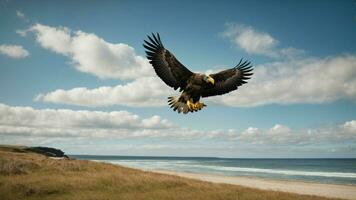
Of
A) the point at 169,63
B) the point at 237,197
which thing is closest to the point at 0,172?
the point at 237,197

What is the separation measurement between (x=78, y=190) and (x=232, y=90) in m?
18.9

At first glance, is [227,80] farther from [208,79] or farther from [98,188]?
[98,188]

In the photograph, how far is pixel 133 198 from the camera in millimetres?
24234

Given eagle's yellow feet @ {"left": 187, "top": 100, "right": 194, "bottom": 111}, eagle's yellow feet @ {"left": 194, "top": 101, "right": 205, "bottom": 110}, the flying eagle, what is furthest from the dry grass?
eagle's yellow feet @ {"left": 194, "top": 101, "right": 205, "bottom": 110}

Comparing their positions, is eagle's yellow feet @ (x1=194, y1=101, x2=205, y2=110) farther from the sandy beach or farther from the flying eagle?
the sandy beach

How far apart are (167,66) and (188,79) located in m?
0.98

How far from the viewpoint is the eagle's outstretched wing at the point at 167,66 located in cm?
868

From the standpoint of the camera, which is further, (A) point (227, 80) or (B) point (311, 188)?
(B) point (311, 188)

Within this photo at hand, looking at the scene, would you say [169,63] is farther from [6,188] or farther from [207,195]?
[6,188]

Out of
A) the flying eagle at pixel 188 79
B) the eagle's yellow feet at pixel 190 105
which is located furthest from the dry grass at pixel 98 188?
the eagle's yellow feet at pixel 190 105

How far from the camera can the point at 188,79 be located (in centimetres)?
826

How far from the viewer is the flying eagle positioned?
7.59 meters

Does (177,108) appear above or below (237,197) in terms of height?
above

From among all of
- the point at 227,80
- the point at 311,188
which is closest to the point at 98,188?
the point at 227,80
